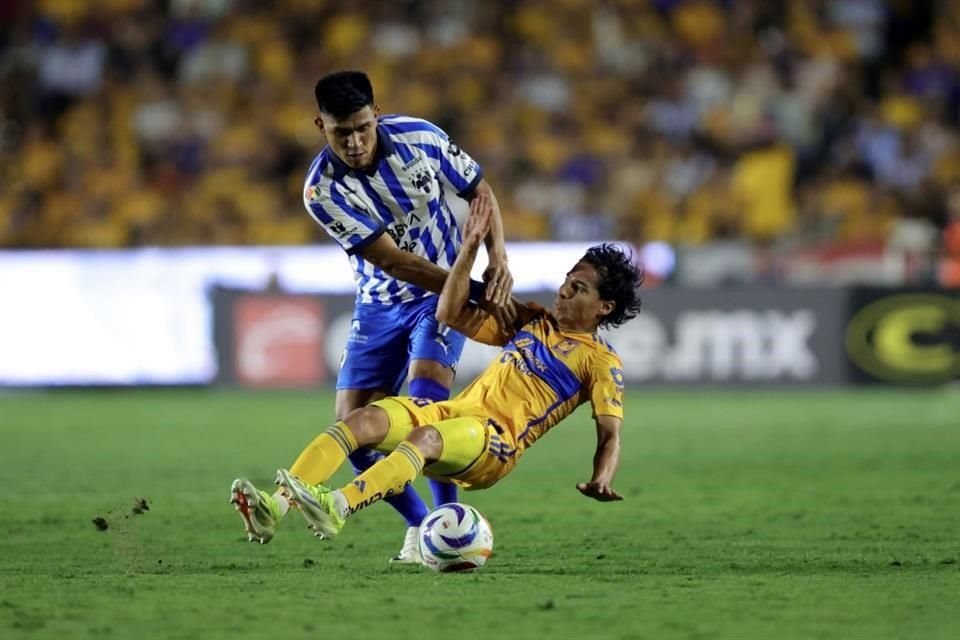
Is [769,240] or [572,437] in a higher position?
[769,240]

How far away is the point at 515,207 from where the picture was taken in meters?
19.2

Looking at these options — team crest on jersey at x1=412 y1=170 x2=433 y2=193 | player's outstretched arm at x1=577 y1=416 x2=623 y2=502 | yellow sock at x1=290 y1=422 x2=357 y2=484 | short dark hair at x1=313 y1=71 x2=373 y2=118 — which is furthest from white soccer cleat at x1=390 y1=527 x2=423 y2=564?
short dark hair at x1=313 y1=71 x2=373 y2=118

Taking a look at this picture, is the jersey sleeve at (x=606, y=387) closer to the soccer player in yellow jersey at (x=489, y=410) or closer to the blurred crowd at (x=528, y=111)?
the soccer player in yellow jersey at (x=489, y=410)

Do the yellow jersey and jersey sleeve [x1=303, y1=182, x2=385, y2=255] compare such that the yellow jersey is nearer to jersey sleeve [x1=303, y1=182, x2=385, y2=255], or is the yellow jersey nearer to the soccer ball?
the soccer ball

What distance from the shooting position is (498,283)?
6750 millimetres

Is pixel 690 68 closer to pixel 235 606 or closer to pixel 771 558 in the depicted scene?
pixel 771 558

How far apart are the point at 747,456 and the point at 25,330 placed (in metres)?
9.50

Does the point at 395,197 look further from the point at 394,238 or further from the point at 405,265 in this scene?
the point at 405,265

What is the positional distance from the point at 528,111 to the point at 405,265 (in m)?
13.7

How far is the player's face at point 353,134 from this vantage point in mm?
6582

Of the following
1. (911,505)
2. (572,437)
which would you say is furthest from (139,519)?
(572,437)

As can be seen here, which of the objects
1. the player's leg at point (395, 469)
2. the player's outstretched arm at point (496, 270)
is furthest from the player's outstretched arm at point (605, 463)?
the player's outstretched arm at point (496, 270)

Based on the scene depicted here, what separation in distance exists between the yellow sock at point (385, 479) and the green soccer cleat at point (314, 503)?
0.44 ft

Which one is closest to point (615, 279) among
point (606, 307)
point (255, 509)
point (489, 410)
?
point (606, 307)
